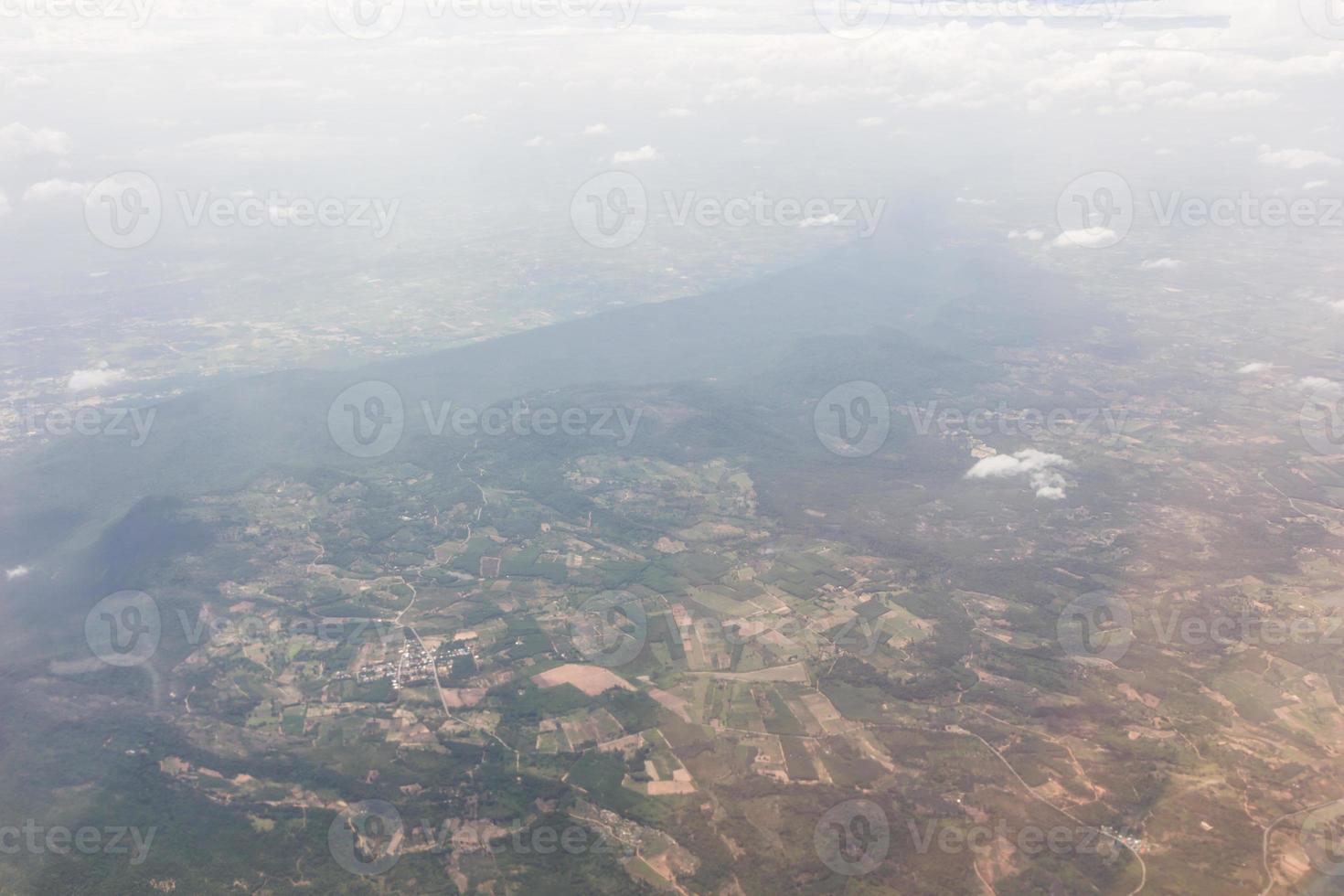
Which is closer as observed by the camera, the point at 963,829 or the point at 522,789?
the point at 963,829

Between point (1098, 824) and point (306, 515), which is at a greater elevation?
point (306, 515)

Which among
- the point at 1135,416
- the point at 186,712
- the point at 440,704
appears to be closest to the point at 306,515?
the point at 186,712

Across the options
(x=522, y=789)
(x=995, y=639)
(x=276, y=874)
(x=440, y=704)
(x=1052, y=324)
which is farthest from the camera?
(x=1052, y=324)

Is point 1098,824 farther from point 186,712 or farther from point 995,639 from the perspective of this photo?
point 186,712

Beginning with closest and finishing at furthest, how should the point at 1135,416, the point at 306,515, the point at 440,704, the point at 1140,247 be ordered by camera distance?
the point at 440,704
the point at 306,515
the point at 1135,416
the point at 1140,247

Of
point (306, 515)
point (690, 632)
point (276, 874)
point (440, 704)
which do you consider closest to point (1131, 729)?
point (690, 632)

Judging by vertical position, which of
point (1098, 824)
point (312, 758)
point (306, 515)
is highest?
point (306, 515)
